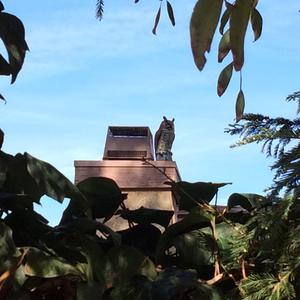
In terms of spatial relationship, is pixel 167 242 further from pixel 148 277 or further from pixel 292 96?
pixel 292 96

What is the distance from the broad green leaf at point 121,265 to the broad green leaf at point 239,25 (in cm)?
51

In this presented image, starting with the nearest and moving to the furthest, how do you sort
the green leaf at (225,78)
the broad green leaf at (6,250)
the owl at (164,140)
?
1. the green leaf at (225,78)
2. the broad green leaf at (6,250)
3. the owl at (164,140)

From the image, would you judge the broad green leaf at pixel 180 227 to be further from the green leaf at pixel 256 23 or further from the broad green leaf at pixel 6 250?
the green leaf at pixel 256 23

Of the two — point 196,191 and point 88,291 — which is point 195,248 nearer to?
point 196,191

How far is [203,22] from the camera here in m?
0.50

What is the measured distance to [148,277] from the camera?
958mm

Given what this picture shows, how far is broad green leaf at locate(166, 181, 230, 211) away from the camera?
107 cm

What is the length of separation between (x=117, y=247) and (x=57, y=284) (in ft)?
0.37

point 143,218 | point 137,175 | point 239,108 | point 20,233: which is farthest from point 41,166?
point 137,175

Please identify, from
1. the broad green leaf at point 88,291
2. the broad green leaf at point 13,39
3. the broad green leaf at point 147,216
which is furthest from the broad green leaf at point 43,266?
the broad green leaf at point 13,39

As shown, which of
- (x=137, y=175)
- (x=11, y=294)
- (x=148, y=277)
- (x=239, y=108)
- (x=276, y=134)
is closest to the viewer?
(x=239, y=108)

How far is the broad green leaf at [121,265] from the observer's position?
0.95 meters

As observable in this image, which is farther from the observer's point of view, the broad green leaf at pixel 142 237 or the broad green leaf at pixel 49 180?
the broad green leaf at pixel 142 237

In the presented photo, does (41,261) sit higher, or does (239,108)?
(239,108)
